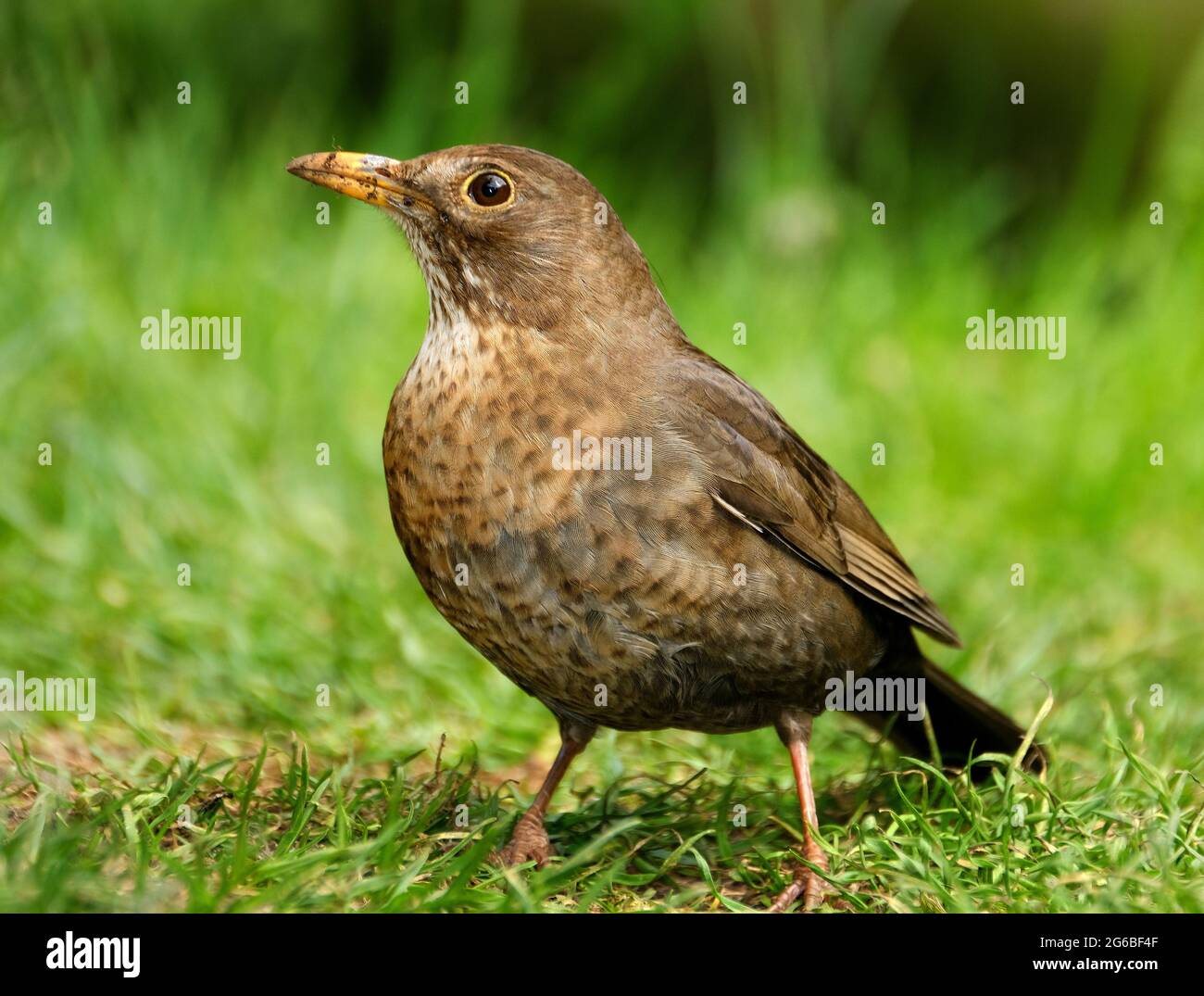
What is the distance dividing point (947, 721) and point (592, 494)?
146 centimetres

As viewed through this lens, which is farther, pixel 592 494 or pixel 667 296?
pixel 667 296

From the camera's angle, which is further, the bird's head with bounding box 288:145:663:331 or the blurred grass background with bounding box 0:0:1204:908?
the blurred grass background with bounding box 0:0:1204:908

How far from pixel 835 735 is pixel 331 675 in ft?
5.24

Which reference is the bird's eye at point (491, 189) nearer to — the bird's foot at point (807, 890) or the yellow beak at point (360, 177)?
the yellow beak at point (360, 177)

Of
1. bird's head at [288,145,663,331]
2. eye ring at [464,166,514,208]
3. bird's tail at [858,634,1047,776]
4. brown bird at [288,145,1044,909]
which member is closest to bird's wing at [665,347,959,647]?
brown bird at [288,145,1044,909]

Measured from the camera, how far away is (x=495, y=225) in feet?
12.9

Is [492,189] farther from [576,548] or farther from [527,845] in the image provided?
[527,845]

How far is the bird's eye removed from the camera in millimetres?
3977

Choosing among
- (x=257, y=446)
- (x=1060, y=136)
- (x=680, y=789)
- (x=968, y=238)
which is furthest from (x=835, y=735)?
(x=1060, y=136)

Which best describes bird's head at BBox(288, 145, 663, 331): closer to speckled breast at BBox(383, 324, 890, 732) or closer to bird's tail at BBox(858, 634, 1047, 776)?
speckled breast at BBox(383, 324, 890, 732)

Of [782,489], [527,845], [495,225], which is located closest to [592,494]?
[782,489]

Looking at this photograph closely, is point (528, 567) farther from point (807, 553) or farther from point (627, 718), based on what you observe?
point (807, 553)

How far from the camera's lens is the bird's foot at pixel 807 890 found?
3672 millimetres

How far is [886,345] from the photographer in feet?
25.5
